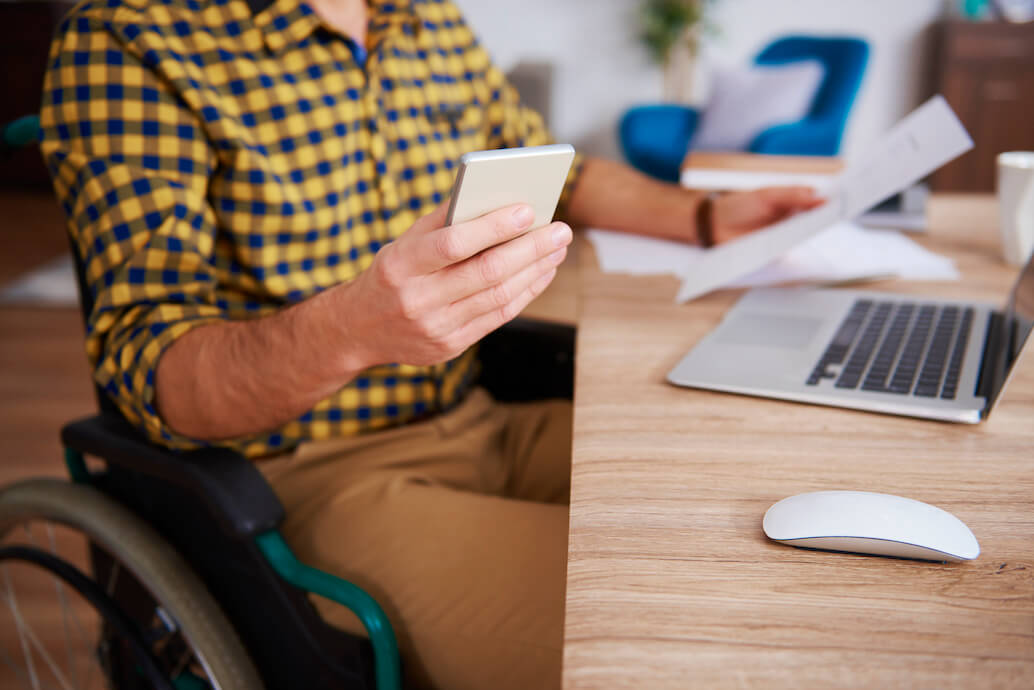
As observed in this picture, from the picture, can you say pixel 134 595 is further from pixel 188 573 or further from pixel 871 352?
pixel 871 352

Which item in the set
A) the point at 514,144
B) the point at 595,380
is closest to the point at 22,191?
the point at 514,144

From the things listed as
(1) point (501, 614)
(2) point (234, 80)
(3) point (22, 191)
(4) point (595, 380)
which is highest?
(2) point (234, 80)

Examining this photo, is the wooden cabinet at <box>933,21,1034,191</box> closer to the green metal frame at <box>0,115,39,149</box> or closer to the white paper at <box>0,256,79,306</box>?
the white paper at <box>0,256,79,306</box>

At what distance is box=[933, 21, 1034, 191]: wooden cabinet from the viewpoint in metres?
4.03

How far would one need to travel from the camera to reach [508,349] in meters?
1.09

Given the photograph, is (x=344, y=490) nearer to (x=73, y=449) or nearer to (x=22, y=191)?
(x=73, y=449)

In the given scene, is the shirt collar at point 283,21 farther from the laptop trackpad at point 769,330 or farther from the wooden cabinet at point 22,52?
the wooden cabinet at point 22,52

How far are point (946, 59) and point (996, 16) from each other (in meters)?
0.34

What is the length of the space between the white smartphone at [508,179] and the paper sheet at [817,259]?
49 cm

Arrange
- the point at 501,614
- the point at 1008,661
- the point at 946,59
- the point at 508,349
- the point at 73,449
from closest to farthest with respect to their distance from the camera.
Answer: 1. the point at 1008,661
2. the point at 501,614
3. the point at 73,449
4. the point at 508,349
5. the point at 946,59

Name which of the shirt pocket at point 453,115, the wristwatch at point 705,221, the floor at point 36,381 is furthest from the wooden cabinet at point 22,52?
the wristwatch at point 705,221

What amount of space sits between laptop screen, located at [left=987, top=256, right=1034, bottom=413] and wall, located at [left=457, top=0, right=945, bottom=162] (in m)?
3.97

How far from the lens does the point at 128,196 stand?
717mm

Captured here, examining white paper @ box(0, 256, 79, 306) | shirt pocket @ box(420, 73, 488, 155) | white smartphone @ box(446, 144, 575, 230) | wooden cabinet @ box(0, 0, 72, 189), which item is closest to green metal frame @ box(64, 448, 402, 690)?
white smartphone @ box(446, 144, 575, 230)
